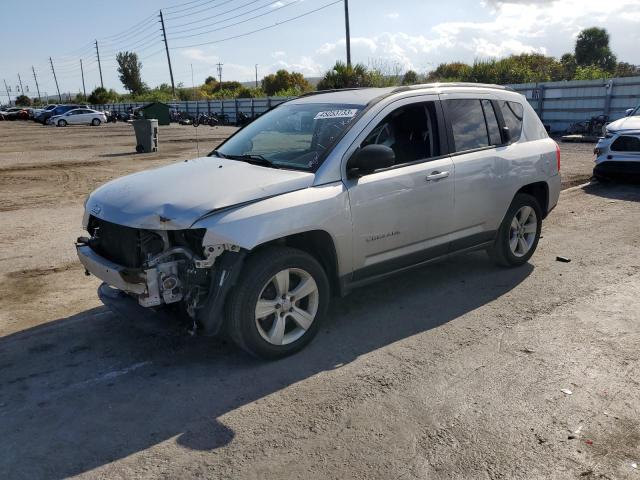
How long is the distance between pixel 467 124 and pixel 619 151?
648 centimetres

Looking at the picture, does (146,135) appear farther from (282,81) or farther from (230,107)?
(282,81)

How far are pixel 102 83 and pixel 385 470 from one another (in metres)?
107

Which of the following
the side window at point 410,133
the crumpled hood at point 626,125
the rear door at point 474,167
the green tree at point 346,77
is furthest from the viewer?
the green tree at point 346,77

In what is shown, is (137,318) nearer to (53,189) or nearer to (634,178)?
(53,189)

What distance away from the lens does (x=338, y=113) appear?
466 centimetres

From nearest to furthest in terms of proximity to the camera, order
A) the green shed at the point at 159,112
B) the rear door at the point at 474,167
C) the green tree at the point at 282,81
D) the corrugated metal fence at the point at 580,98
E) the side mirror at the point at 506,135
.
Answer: the rear door at the point at 474,167 → the side mirror at the point at 506,135 → the corrugated metal fence at the point at 580,98 → the green shed at the point at 159,112 → the green tree at the point at 282,81

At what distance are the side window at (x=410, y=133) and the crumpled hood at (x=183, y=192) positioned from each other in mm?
904

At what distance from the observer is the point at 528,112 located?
6039 millimetres

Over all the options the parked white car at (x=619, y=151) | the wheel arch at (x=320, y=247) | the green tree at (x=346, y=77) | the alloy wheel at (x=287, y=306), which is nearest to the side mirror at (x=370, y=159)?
the wheel arch at (x=320, y=247)

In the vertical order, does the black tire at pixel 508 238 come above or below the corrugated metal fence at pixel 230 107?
below

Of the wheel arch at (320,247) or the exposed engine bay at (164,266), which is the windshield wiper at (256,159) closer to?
the wheel arch at (320,247)

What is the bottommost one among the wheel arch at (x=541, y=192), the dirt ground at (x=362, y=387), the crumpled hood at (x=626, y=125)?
the dirt ground at (x=362, y=387)

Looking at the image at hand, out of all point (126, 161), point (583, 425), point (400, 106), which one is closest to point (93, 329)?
point (400, 106)

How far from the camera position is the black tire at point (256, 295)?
12.2 feet
